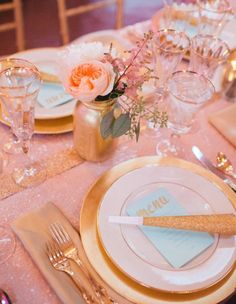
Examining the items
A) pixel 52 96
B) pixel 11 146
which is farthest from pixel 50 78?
pixel 11 146

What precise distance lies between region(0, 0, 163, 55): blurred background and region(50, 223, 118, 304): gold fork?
6.65ft

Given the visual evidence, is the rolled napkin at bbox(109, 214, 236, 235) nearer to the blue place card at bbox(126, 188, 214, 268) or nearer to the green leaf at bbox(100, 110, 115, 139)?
the blue place card at bbox(126, 188, 214, 268)

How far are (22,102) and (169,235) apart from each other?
1.24 feet

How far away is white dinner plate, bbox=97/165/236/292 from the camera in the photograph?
69 centimetres

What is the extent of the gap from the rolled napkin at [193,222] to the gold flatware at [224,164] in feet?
0.64

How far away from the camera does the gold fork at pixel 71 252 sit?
2.21 ft

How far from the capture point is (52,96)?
3.44ft

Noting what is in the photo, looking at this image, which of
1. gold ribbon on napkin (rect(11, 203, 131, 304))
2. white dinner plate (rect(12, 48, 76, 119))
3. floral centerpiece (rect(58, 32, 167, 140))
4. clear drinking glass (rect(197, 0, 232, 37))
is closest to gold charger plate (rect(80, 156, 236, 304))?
gold ribbon on napkin (rect(11, 203, 131, 304))

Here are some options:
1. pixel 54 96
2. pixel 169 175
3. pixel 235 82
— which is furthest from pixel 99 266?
pixel 235 82

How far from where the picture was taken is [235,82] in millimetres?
1130

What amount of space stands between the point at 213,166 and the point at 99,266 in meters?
0.38

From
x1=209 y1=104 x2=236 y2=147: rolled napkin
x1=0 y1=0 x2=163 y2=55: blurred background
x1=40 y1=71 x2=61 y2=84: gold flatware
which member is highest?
x1=40 y1=71 x2=61 y2=84: gold flatware

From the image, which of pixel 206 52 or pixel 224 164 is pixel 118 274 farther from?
pixel 206 52

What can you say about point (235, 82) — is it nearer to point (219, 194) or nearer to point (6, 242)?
point (219, 194)
